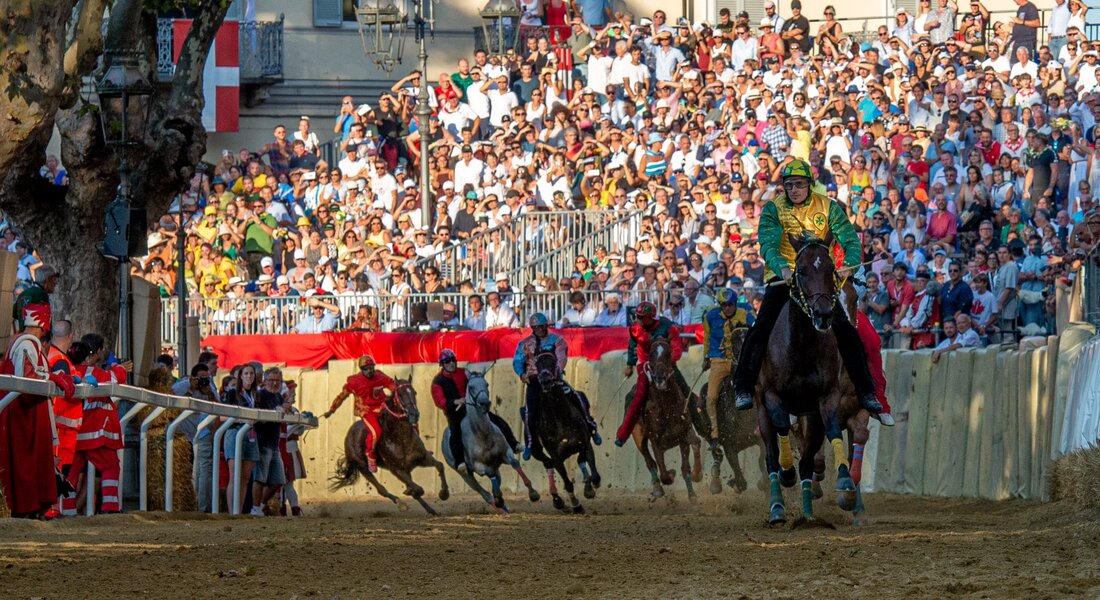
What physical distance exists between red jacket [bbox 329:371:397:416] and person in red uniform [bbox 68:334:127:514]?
647cm

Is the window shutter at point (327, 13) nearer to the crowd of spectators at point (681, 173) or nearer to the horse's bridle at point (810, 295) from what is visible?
the crowd of spectators at point (681, 173)

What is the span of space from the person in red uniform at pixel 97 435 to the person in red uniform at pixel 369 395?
6.45m

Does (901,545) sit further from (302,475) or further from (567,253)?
(567,253)

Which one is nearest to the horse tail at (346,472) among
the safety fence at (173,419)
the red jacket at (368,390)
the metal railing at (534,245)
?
the red jacket at (368,390)

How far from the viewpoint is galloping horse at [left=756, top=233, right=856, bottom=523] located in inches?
524

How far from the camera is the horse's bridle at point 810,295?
12836 millimetres

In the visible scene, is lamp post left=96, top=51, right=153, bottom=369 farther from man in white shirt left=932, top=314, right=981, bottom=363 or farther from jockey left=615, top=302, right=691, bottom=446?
man in white shirt left=932, top=314, right=981, bottom=363

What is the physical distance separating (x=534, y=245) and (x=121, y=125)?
1013cm

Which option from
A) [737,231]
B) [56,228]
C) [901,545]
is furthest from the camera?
[737,231]

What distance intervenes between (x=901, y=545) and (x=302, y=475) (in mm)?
12329

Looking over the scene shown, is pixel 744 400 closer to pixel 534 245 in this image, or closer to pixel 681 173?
pixel 681 173

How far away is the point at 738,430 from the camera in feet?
67.4

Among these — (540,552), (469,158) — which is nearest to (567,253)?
(469,158)

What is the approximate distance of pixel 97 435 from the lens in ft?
48.7
